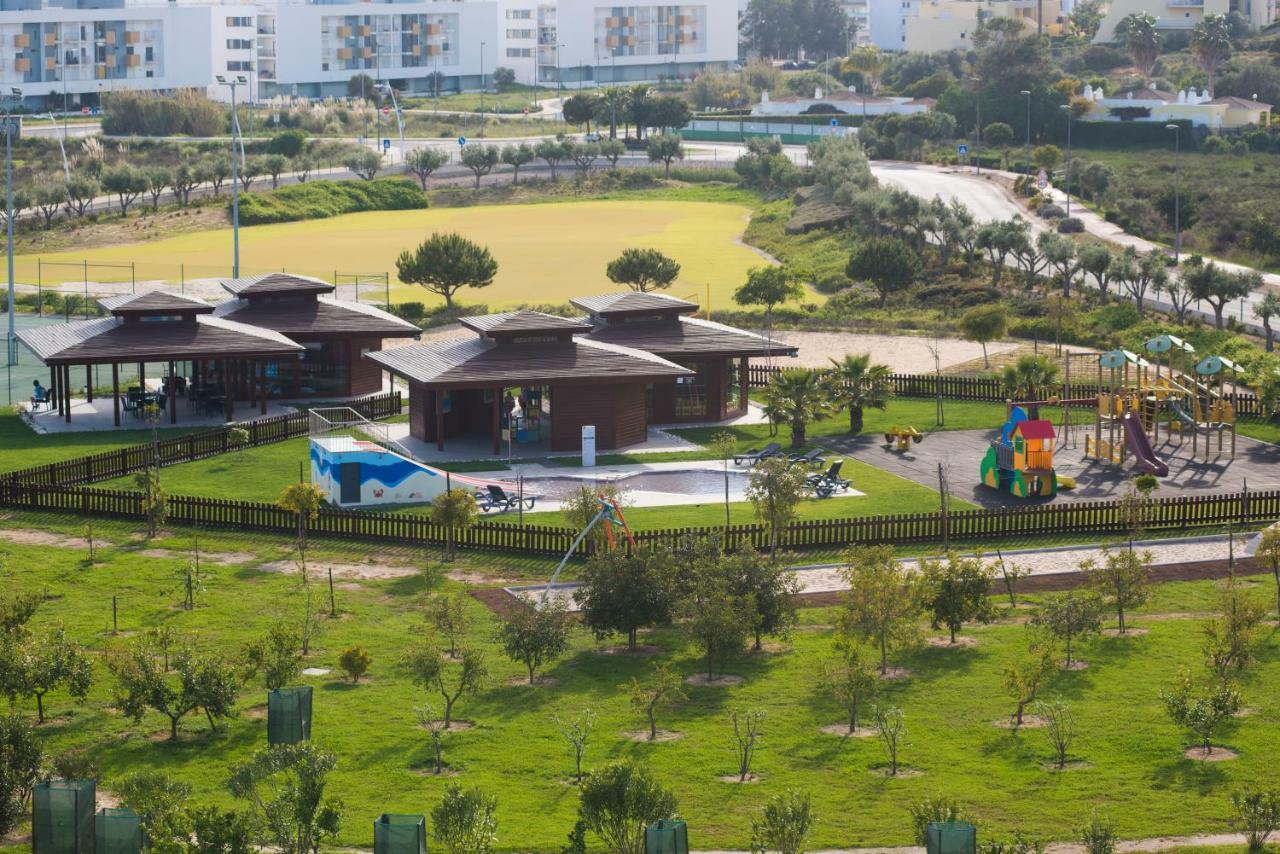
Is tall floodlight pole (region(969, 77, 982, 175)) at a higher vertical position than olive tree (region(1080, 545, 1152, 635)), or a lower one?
higher

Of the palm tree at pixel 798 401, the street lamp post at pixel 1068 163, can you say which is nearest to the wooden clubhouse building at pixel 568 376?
the palm tree at pixel 798 401

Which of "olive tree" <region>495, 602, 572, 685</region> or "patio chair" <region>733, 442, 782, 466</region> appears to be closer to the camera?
"olive tree" <region>495, 602, 572, 685</region>

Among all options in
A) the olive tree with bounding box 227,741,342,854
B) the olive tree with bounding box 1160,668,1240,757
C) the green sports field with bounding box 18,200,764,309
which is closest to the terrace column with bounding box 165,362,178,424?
the green sports field with bounding box 18,200,764,309

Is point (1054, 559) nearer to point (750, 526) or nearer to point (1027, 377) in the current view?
point (750, 526)

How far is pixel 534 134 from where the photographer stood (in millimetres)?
170375

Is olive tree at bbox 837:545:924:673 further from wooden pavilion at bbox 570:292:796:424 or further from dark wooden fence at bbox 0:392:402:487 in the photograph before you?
wooden pavilion at bbox 570:292:796:424

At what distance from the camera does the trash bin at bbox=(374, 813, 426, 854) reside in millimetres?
25328

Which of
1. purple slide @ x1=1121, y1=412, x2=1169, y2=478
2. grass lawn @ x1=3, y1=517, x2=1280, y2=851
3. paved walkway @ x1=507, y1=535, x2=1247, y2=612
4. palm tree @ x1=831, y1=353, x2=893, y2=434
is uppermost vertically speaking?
palm tree @ x1=831, y1=353, x2=893, y2=434

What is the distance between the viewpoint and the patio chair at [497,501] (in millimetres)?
50062

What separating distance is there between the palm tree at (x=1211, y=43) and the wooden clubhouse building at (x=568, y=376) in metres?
115

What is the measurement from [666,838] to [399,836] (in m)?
3.60

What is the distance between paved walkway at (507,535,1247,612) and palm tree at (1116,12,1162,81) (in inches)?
5448

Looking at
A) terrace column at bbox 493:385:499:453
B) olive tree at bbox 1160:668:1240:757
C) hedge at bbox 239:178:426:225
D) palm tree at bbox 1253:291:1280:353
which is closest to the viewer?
olive tree at bbox 1160:668:1240:757

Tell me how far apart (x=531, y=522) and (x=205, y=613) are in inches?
439
